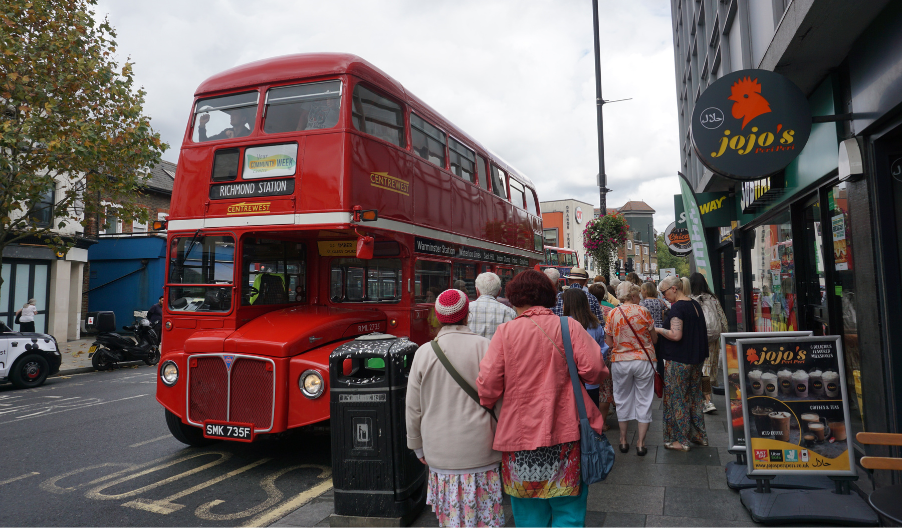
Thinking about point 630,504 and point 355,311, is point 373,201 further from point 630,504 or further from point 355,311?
point 630,504

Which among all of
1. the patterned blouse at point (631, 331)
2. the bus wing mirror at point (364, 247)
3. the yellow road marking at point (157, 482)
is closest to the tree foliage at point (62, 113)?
the yellow road marking at point (157, 482)

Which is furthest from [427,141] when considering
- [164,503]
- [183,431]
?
[164,503]

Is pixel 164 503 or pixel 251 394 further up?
pixel 251 394

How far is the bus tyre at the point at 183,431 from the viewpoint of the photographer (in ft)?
20.5

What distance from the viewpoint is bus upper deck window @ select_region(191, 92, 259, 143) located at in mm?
6293

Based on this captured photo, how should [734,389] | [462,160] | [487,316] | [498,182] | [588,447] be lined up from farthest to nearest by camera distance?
[498,182]
[462,160]
[487,316]
[734,389]
[588,447]

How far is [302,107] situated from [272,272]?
189 cm

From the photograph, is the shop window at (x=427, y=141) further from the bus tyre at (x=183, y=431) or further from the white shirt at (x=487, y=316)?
the bus tyre at (x=183, y=431)

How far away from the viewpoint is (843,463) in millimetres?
4191

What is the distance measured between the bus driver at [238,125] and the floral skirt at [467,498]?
15.0ft

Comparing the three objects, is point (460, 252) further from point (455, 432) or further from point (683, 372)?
point (455, 432)

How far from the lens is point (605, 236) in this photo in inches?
688

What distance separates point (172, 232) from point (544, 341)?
4.84 m

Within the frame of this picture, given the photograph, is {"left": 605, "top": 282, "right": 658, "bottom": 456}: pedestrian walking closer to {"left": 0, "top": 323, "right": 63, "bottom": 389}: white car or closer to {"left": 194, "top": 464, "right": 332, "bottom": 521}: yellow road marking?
{"left": 194, "top": 464, "right": 332, "bottom": 521}: yellow road marking
